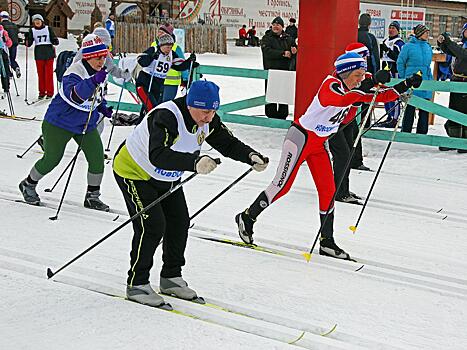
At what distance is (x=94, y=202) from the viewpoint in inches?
287

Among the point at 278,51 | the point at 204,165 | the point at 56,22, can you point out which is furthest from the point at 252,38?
the point at 204,165

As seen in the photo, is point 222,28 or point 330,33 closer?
point 330,33

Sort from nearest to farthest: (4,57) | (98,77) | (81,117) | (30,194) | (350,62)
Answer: (350,62) → (98,77) → (81,117) → (30,194) → (4,57)

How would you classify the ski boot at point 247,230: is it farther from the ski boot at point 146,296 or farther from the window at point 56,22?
the window at point 56,22

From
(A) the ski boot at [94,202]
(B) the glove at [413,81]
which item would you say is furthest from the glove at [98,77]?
(B) the glove at [413,81]

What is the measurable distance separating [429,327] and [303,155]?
71.5 inches

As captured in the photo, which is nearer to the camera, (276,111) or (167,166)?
(167,166)

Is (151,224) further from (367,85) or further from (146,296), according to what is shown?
(367,85)

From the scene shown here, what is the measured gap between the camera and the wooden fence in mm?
27703

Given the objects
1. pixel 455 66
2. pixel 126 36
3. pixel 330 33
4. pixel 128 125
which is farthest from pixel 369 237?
pixel 126 36

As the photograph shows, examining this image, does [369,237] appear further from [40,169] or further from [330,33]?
[330,33]

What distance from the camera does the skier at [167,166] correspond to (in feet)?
14.1

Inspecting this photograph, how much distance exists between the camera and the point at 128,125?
12766mm

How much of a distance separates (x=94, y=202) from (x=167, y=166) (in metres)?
3.16
